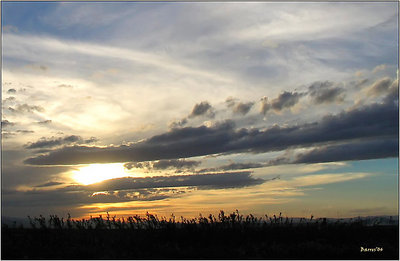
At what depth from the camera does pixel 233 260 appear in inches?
722

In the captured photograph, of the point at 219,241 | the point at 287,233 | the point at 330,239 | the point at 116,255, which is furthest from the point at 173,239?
the point at 330,239

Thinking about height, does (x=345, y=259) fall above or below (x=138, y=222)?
below

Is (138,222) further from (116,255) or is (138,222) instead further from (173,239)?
(116,255)

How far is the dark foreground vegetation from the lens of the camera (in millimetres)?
19406

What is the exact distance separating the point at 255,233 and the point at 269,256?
379cm

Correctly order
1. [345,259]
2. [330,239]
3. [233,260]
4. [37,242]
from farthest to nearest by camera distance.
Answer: [330,239] → [37,242] → [345,259] → [233,260]

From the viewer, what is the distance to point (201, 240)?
71.8 ft

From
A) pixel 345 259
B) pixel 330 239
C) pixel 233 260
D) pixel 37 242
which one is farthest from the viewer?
pixel 330 239

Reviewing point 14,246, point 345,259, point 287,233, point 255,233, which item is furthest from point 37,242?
point 345,259

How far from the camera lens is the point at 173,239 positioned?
870 inches

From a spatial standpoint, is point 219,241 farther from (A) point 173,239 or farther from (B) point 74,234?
(B) point 74,234

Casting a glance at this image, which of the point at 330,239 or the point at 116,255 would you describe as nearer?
the point at 116,255

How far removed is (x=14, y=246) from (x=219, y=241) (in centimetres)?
920

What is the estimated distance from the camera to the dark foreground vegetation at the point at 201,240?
19406mm
